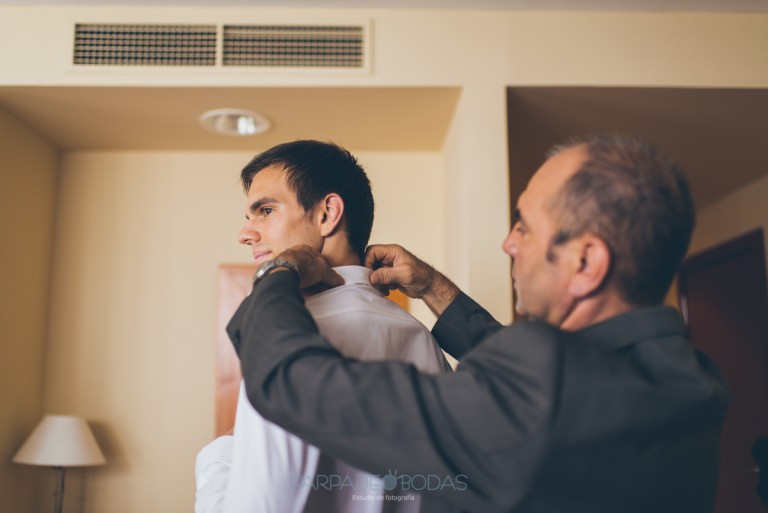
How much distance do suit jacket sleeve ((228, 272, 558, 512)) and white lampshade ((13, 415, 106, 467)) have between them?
2.57 metres

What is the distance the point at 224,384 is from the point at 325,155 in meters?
2.30

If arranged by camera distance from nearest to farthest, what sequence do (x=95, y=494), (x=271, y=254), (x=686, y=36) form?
(x=271, y=254)
(x=686, y=36)
(x=95, y=494)

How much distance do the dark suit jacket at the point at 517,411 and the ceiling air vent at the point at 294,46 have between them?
2082mm

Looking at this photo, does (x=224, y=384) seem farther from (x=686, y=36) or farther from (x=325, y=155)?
(x=686, y=36)

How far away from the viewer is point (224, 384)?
3.43 meters

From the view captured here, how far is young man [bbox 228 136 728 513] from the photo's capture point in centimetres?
83

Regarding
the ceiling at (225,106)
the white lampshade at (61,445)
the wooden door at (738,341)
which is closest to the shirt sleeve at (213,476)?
the ceiling at (225,106)

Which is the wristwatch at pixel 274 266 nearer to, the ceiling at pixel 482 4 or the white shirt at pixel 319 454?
the white shirt at pixel 319 454

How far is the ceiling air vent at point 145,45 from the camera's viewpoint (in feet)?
9.19

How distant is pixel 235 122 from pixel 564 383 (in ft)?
8.60

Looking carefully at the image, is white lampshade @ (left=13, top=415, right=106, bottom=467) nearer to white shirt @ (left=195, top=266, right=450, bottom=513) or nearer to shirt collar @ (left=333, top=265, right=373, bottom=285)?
white shirt @ (left=195, top=266, right=450, bottom=513)

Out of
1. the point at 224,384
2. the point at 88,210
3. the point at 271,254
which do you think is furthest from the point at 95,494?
the point at 271,254

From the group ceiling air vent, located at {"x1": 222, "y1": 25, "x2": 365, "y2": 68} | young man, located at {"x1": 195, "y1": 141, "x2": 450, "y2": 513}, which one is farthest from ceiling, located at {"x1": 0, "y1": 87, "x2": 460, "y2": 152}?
young man, located at {"x1": 195, "y1": 141, "x2": 450, "y2": 513}

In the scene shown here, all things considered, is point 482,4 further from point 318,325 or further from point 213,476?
point 213,476
